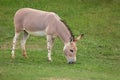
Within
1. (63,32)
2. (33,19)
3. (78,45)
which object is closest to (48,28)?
(63,32)

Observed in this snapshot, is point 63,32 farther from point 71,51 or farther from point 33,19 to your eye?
point 33,19

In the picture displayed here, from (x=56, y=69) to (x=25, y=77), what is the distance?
185 cm

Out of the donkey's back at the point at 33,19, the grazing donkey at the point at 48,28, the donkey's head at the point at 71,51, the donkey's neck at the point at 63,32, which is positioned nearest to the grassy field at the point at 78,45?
the donkey's head at the point at 71,51

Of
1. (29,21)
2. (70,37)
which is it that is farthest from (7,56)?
(70,37)

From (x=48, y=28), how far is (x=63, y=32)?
0.57 m

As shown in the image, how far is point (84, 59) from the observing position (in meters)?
17.9

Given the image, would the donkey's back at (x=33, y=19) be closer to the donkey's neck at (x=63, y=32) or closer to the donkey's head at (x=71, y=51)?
the donkey's neck at (x=63, y=32)

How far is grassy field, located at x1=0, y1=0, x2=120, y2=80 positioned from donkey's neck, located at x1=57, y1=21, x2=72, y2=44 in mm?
858

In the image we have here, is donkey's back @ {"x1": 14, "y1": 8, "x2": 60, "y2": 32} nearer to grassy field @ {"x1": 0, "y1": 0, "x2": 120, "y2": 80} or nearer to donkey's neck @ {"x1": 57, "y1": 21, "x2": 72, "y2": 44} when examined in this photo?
donkey's neck @ {"x1": 57, "y1": 21, "x2": 72, "y2": 44}

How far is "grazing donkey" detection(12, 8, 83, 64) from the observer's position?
658 inches

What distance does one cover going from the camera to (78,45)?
20.8 meters

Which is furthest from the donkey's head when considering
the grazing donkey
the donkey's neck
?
the donkey's neck

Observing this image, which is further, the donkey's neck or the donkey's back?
the donkey's back

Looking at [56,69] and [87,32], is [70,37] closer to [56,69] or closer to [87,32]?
[56,69]
